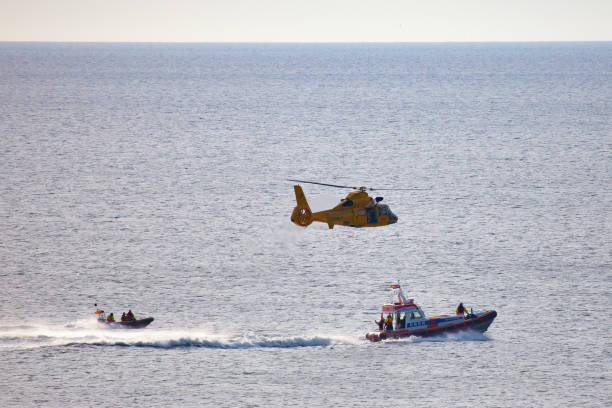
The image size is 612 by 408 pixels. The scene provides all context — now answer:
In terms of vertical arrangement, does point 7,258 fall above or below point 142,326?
above

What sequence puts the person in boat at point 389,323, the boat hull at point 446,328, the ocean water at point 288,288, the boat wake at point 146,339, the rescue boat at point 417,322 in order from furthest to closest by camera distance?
the person in boat at point 389,323, the boat hull at point 446,328, the rescue boat at point 417,322, the boat wake at point 146,339, the ocean water at point 288,288

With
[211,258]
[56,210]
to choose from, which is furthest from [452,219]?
[56,210]

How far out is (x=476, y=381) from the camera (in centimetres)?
6988

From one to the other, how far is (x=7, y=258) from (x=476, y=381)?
5693 cm

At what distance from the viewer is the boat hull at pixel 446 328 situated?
3071 inches

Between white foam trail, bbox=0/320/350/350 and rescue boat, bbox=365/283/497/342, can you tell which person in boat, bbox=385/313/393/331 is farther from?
white foam trail, bbox=0/320/350/350

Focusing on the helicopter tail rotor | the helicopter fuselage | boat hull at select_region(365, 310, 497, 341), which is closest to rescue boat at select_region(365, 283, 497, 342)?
boat hull at select_region(365, 310, 497, 341)

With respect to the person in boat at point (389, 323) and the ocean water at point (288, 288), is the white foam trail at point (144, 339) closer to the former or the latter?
the ocean water at point (288, 288)

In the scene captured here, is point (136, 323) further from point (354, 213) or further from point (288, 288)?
point (354, 213)

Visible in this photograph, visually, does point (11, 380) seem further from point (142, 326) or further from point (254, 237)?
point (254, 237)

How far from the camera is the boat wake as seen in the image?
76.6 metres

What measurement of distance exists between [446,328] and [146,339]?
1036 inches

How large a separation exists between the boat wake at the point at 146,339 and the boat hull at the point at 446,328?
3829 millimetres

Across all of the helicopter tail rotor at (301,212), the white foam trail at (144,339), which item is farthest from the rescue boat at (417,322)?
the helicopter tail rotor at (301,212)
